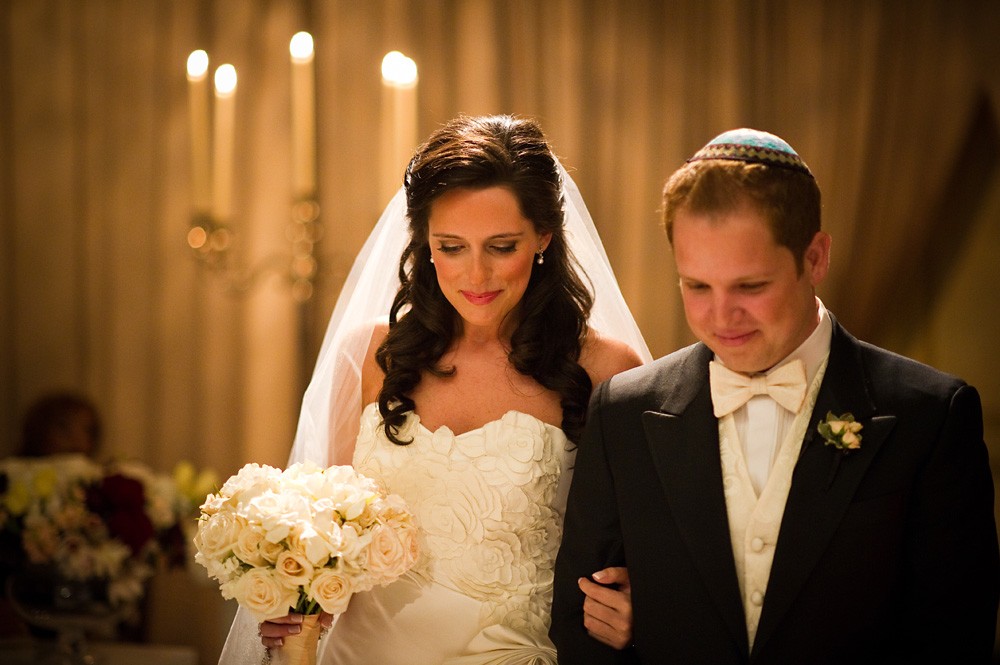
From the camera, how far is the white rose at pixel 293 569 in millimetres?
2252

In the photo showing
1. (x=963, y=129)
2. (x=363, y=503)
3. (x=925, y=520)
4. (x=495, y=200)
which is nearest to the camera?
(x=925, y=520)

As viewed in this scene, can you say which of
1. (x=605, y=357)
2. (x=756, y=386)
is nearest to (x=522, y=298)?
(x=605, y=357)

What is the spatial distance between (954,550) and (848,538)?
183mm

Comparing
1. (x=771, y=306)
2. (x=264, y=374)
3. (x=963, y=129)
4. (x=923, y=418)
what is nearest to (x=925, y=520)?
(x=923, y=418)

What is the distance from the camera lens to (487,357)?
2.91 m

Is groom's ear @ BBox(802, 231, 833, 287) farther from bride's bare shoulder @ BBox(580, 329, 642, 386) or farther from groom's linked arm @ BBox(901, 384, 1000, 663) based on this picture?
bride's bare shoulder @ BBox(580, 329, 642, 386)

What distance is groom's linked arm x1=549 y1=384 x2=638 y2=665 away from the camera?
2.16 meters

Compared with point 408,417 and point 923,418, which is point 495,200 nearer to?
point 408,417

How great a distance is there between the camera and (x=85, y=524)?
10.7 ft

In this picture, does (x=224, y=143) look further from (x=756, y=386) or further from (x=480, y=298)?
(x=756, y=386)

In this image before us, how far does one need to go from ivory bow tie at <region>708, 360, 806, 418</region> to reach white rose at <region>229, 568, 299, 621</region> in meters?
1.03

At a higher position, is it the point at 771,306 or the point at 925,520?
the point at 771,306

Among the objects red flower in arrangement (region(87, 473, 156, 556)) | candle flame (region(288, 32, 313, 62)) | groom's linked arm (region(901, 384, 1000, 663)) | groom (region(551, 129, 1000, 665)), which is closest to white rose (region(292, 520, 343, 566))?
groom (region(551, 129, 1000, 665))

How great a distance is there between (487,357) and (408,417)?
283mm
